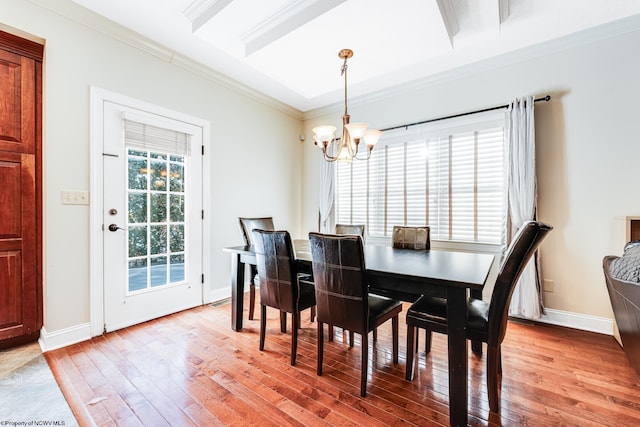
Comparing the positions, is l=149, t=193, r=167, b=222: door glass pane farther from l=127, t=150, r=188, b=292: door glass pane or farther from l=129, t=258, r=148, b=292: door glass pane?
l=129, t=258, r=148, b=292: door glass pane

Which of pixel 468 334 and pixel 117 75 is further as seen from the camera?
pixel 117 75

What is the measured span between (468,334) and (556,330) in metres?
1.72

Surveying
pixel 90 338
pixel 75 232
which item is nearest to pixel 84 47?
pixel 75 232

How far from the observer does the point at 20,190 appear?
7.23 ft

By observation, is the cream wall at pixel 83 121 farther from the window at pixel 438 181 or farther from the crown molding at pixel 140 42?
the window at pixel 438 181

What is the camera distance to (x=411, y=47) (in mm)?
2631

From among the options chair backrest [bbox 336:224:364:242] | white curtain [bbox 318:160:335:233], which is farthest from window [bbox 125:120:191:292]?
white curtain [bbox 318:160:335:233]

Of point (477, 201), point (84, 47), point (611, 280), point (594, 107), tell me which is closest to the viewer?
point (611, 280)

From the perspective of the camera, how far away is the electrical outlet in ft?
7.39

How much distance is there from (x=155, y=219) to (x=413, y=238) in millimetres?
2616

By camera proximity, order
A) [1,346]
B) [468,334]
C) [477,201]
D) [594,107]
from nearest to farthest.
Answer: [468,334] < [1,346] < [594,107] < [477,201]

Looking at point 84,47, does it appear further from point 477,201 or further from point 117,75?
point 477,201

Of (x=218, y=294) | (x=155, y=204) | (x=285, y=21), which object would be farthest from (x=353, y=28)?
(x=218, y=294)

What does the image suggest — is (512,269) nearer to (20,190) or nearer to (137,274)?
(137,274)
